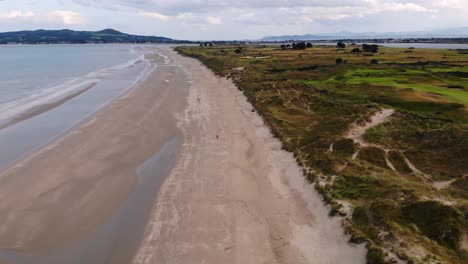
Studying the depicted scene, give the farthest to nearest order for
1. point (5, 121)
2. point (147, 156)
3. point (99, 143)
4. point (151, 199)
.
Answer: point (5, 121)
point (99, 143)
point (147, 156)
point (151, 199)

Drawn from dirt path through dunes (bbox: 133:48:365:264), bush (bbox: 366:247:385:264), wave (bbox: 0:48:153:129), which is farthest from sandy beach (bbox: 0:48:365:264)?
wave (bbox: 0:48:153:129)

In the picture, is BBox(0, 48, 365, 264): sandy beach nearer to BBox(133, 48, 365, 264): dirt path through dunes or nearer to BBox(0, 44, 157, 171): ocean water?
BBox(133, 48, 365, 264): dirt path through dunes

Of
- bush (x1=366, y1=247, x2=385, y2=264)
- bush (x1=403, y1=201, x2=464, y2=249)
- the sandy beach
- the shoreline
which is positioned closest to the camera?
bush (x1=366, y1=247, x2=385, y2=264)

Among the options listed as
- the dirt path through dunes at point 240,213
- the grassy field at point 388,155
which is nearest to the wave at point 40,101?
the dirt path through dunes at point 240,213

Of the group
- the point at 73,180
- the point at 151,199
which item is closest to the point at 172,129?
the point at 73,180

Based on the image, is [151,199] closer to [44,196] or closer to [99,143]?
[44,196]

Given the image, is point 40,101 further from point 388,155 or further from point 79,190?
point 388,155

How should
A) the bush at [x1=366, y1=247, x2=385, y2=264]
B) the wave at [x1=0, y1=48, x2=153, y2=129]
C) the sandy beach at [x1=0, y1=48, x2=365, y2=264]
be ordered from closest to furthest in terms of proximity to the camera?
the bush at [x1=366, y1=247, x2=385, y2=264]
the sandy beach at [x1=0, y1=48, x2=365, y2=264]
the wave at [x1=0, y1=48, x2=153, y2=129]
